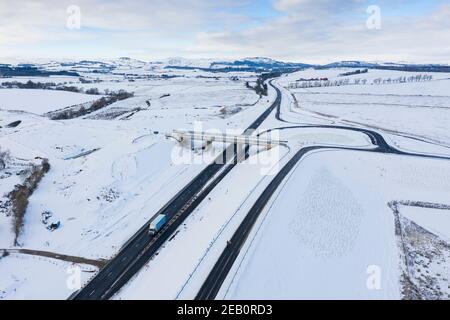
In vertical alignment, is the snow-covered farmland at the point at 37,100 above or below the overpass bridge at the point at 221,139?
above

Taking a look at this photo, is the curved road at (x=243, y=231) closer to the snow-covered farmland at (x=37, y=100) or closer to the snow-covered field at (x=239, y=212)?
the snow-covered field at (x=239, y=212)

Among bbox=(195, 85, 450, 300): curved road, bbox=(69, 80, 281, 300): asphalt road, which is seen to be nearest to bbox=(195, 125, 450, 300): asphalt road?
bbox=(195, 85, 450, 300): curved road

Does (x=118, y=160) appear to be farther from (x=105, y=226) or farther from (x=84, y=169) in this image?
(x=105, y=226)

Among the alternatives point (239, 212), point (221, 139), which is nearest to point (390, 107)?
point (221, 139)

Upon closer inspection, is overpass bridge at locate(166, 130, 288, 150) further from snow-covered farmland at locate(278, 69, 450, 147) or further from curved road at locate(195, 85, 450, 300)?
snow-covered farmland at locate(278, 69, 450, 147)

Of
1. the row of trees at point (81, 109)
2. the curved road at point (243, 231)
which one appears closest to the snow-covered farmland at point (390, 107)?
the curved road at point (243, 231)

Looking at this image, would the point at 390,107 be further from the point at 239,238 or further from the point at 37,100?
the point at 37,100
